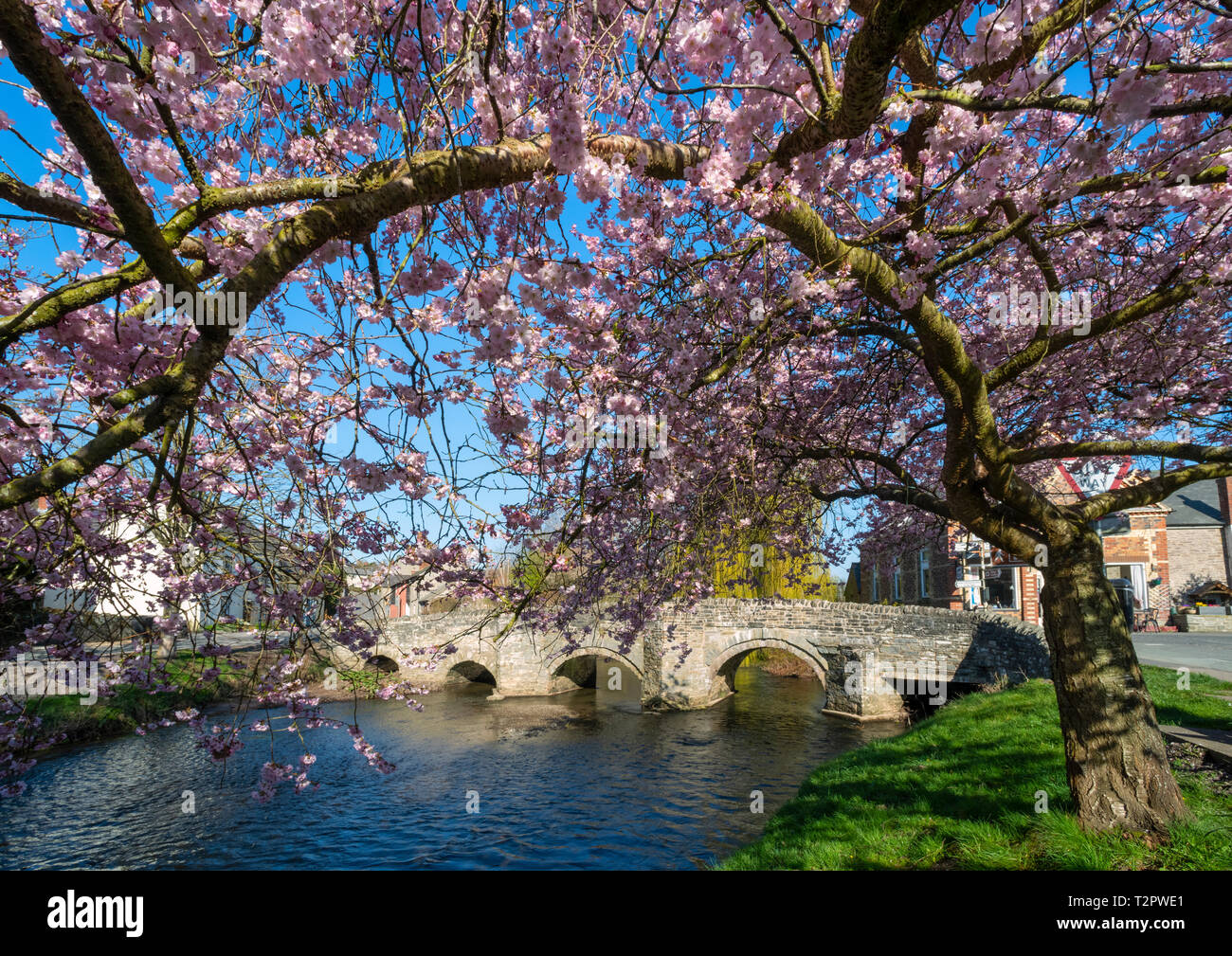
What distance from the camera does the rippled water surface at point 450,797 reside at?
33.9ft

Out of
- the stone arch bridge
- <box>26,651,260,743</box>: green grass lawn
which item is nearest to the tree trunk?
the stone arch bridge

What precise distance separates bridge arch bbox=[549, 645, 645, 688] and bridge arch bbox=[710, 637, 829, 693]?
268cm

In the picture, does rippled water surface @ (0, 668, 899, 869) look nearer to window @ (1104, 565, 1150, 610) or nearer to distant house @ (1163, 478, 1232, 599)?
window @ (1104, 565, 1150, 610)

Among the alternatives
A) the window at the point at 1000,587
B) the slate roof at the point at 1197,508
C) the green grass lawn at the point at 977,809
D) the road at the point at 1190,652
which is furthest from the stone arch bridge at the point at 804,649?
the slate roof at the point at 1197,508

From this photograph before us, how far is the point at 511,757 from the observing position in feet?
53.4

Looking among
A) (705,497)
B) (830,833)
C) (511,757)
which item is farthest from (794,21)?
(511,757)

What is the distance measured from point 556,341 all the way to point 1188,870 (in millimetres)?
5179

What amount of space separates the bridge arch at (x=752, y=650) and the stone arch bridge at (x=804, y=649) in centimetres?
4

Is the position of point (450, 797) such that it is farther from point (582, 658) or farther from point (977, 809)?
point (582, 658)

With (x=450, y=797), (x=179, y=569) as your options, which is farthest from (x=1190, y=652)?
(x=179, y=569)

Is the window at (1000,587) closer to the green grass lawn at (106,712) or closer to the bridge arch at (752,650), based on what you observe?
the bridge arch at (752,650)

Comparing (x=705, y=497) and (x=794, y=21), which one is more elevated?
(x=794, y=21)

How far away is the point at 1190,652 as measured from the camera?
1733cm
